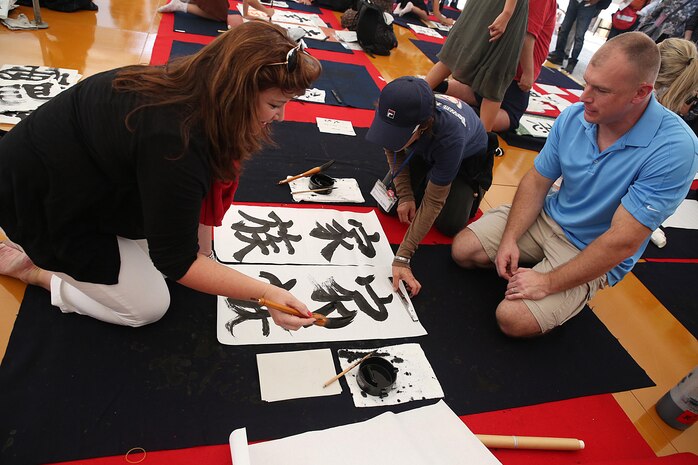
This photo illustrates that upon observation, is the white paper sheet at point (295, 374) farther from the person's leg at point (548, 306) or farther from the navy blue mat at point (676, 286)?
the navy blue mat at point (676, 286)

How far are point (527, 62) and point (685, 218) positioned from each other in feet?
4.98

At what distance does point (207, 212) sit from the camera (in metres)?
1.47

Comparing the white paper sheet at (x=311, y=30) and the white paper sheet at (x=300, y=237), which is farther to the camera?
the white paper sheet at (x=311, y=30)

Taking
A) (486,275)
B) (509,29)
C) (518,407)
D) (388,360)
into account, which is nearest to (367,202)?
(486,275)

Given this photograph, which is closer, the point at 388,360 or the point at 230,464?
the point at 230,464

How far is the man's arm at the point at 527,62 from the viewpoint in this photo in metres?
2.99

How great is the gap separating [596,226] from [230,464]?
1625 mm

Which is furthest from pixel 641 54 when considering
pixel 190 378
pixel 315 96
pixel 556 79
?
pixel 556 79

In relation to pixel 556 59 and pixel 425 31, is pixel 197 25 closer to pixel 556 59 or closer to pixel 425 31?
pixel 425 31

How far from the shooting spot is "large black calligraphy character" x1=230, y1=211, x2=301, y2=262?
194 centimetres

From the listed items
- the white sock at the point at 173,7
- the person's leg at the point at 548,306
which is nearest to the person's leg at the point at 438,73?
the person's leg at the point at 548,306

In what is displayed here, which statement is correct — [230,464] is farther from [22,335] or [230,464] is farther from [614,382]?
[614,382]

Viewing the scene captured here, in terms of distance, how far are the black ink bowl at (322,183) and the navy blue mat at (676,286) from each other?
1.74 metres

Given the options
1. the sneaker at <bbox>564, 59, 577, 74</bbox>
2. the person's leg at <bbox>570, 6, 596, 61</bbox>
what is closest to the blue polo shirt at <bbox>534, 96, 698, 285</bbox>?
the person's leg at <bbox>570, 6, 596, 61</bbox>
